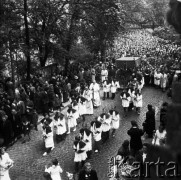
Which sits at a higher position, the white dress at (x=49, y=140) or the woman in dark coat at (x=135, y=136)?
the woman in dark coat at (x=135, y=136)

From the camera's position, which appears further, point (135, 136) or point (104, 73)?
point (104, 73)

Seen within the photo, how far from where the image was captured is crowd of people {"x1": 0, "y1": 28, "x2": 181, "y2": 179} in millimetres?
10438

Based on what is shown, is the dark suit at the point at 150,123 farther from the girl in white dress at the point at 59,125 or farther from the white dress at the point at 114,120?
the girl in white dress at the point at 59,125

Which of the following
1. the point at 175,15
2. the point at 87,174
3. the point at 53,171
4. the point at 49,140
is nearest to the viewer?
the point at 175,15

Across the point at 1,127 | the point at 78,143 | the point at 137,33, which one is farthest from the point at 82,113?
the point at 137,33

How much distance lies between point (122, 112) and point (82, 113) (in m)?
2.53

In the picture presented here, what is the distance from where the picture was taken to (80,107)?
14.9 metres

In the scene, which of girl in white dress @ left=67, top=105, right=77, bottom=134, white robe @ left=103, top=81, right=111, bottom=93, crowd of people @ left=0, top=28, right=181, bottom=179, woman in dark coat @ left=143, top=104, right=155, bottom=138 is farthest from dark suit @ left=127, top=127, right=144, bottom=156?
white robe @ left=103, top=81, right=111, bottom=93

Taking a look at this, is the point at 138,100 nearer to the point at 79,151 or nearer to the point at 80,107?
the point at 80,107

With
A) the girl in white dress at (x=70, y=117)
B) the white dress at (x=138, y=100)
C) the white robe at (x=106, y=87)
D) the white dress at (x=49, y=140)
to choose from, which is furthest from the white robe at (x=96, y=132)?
the white robe at (x=106, y=87)

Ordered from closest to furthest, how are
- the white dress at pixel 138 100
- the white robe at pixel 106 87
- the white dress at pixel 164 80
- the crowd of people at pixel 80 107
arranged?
1. the crowd of people at pixel 80 107
2. the white dress at pixel 138 100
3. the white robe at pixel 106 87
4. the white dress at pixel 164 80

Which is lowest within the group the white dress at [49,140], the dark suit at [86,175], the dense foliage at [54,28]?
the white dress at [49,140]

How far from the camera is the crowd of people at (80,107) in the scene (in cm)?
1044

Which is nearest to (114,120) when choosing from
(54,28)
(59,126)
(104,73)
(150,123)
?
(150,123)
